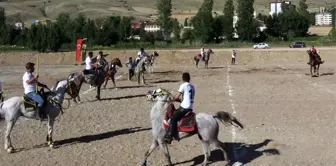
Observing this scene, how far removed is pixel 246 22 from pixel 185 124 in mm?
91501

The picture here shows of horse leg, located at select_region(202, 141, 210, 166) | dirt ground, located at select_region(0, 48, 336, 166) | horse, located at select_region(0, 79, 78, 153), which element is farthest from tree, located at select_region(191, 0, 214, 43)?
horse leg, located at select_region(202, 141, 210, 166)

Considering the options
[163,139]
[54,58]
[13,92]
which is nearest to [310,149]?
[163,139]

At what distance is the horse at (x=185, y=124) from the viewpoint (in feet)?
36.0

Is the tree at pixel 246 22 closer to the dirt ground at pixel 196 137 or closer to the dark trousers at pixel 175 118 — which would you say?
the dirt ground at pixel 196 137

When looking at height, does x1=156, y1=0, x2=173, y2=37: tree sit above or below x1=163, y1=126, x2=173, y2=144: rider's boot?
above

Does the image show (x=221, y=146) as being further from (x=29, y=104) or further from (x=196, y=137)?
(x=29, y=104)

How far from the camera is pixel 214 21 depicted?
328ft

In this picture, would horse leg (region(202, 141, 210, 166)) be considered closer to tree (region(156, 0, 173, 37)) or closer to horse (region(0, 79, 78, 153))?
horse (region(0, 79, 78, 153))

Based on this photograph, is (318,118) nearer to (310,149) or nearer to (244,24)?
(310,149)

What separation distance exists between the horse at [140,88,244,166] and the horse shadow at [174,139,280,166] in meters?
0.73

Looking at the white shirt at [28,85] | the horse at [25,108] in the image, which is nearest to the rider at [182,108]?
the horse at [25,108]

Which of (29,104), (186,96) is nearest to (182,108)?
(186,96)

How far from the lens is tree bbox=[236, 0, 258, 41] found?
328 feet

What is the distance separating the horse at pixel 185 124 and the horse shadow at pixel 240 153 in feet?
2.39
